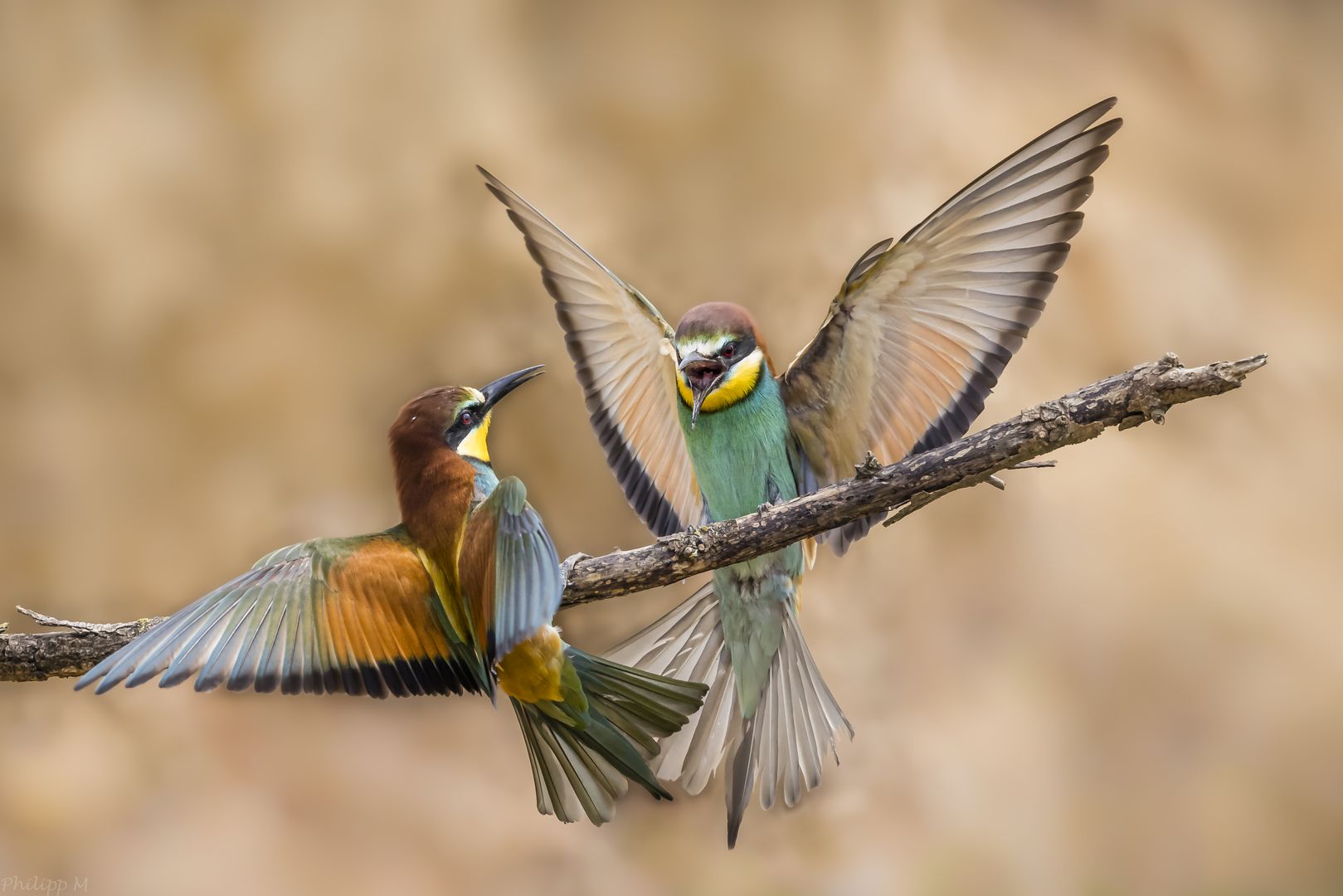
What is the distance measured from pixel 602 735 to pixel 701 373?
447 mm

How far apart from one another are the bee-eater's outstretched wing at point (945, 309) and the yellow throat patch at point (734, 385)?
0.14 ft

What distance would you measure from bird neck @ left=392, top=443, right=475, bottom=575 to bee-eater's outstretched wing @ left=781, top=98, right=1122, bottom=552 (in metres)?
0.45

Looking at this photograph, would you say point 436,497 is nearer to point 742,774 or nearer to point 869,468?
point 869,468

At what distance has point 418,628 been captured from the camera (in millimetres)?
1260

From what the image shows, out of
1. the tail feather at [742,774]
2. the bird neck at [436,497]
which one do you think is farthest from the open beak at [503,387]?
the tail feather at [742,774]

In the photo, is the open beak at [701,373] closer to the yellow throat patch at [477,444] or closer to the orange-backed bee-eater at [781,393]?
the orange-backed bee-eater at [781,393]

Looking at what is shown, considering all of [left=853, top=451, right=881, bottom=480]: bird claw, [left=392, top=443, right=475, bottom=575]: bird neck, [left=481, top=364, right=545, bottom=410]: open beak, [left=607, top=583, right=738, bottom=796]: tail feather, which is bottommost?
[left=607, top=583, right=738, bottom=796]: tail feather

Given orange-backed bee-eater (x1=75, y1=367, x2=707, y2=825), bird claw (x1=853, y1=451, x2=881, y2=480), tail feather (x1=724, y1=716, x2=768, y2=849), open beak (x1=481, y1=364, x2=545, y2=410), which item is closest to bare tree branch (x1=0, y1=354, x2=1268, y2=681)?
bird claw (x1=853, y1=451, x2=881, y2=480)

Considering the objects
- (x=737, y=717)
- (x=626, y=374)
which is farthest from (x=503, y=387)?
(x=737, y=717)

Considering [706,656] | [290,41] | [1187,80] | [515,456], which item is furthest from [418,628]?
[1187,80]

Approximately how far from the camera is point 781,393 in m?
1.54

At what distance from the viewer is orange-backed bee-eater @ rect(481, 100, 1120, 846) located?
4.49ft

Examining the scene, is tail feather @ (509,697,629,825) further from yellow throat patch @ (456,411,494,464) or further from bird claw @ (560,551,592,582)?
yellow throat patch @ (456,411,494,464)

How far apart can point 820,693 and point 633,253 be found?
1.45m
